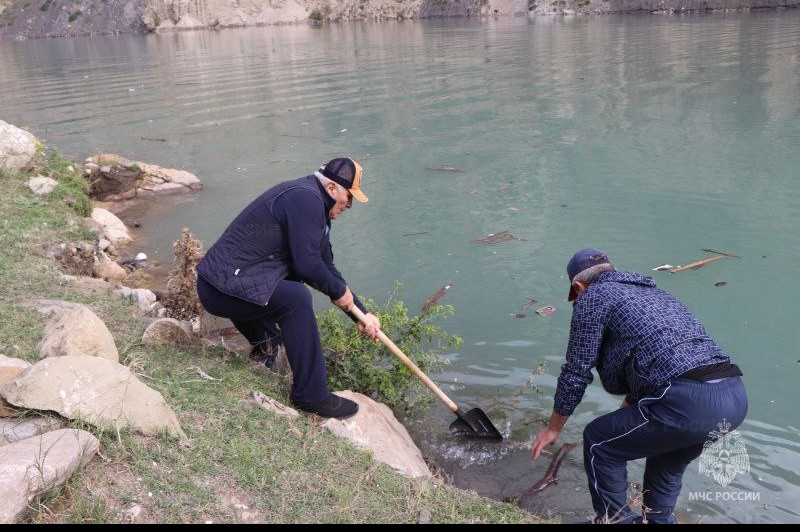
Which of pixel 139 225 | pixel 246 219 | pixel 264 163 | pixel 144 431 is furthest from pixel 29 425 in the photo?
pixel 264 163

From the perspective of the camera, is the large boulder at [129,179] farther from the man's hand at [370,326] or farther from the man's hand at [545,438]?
the man's hand at [545,438]

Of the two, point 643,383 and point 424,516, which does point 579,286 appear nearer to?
point 643,383

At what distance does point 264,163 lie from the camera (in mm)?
12711

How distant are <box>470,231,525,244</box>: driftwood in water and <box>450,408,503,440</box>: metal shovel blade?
3.62 m

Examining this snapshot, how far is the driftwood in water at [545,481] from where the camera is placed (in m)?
4.29

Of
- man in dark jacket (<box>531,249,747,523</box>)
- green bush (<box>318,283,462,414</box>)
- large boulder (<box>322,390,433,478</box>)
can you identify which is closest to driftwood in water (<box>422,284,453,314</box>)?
green bush (<box>318,283,462,414</box>)

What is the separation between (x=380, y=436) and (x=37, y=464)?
2.11m

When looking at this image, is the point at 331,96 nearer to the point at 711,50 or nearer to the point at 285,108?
the point at 285,108

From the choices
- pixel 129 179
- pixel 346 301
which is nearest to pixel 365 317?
pixel 346 301

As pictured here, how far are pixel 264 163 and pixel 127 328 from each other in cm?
795

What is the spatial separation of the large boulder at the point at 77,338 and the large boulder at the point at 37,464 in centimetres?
90

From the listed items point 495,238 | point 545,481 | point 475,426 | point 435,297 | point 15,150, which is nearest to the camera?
point 545,481

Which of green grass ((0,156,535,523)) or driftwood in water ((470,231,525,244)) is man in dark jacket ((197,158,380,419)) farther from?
driftwood in water ((470,231,525,244))

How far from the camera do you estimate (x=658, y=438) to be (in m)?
3.34
